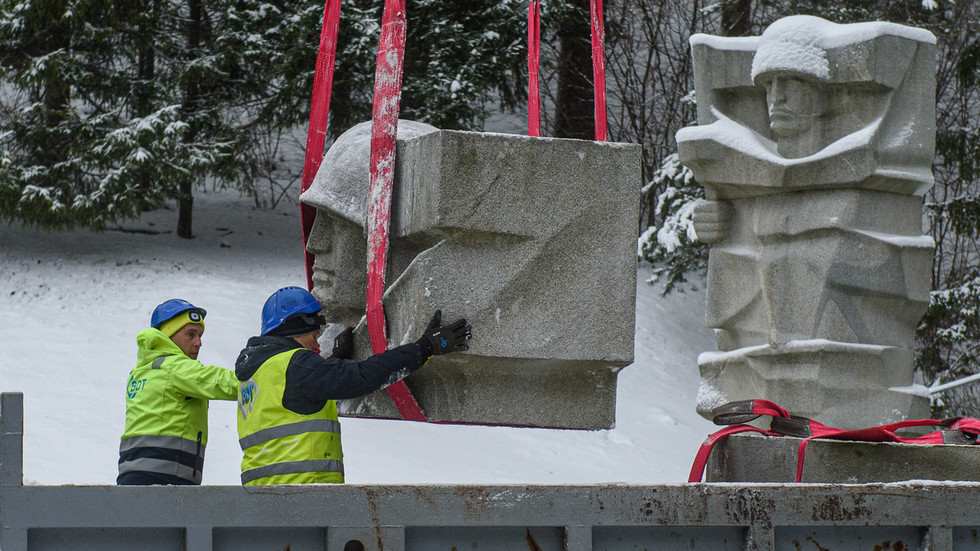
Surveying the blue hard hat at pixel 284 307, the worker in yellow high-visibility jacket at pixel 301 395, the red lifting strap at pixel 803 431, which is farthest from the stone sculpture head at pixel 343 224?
the red lifting strap at pixel 803 431

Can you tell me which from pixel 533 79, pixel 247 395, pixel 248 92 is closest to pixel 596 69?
pixel 533 79

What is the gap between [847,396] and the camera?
675cm

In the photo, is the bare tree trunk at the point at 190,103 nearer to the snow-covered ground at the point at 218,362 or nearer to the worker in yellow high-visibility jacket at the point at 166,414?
the snow-covered ground at the point at 218,362

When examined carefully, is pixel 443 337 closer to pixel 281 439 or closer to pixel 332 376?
pixel 332 376

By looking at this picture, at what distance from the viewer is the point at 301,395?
11.7ft

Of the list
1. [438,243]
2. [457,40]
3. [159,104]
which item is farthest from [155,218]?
[438,243]

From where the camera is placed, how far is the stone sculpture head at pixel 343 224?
4.23 metres

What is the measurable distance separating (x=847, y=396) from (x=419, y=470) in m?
3.49

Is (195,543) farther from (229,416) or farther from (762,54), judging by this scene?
(229,416)

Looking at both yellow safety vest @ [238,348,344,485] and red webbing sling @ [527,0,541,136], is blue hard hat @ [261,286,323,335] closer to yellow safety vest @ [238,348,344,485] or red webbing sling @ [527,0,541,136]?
yellow safety vest @ [238,348,344,485]

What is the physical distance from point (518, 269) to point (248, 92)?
9703 millimetres

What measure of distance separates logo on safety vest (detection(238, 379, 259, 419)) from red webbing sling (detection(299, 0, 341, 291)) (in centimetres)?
87

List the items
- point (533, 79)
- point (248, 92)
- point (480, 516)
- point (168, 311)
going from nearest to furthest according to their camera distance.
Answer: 1. point (480, 516)
2. point (168, 311)
3. point (533, 79)
4. point (248, 92)

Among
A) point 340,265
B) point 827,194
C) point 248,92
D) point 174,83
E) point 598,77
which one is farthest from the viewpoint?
point 248,92
